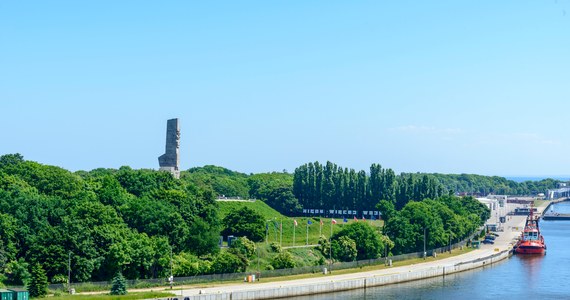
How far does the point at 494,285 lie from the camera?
112625 millimetres

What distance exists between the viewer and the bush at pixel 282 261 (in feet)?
362

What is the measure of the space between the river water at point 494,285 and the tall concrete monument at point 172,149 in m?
59.7

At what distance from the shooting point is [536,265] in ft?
457

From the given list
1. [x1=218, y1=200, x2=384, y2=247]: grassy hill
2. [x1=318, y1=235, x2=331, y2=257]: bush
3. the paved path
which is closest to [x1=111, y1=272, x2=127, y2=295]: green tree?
the paved path

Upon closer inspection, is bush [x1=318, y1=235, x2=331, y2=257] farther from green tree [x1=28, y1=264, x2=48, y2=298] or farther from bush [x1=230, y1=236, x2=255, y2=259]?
green tree [x1=28, y1=264, x2=48, y2=298]

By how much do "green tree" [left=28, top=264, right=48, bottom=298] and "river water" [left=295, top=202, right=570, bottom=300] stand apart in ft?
98.4

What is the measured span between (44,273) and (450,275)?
62825mm

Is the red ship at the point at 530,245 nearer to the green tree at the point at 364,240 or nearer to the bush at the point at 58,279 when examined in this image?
the green tree at the point at 364,240

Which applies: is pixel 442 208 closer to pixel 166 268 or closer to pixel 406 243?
pixel 406 243

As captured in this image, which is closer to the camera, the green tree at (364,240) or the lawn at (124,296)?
the lawn at (124,296)

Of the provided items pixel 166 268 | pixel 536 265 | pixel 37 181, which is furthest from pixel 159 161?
pixel 536 265

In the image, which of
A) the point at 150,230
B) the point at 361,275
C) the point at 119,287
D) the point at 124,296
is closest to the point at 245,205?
the point at 361,275

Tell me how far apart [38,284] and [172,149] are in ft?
246

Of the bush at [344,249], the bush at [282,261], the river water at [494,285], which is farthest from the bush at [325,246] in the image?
the river water at [494,285]
